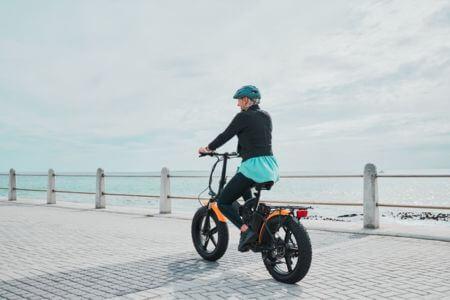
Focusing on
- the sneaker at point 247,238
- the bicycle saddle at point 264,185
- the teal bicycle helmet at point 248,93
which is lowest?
the sneaker at point 247,238

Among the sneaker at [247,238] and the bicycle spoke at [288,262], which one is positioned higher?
the sneaker at [247,238]

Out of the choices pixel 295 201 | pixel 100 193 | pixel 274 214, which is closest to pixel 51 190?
pixel 100 193

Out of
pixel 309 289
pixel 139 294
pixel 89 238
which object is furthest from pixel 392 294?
pixel 89 238

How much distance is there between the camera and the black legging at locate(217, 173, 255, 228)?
17.9 feet

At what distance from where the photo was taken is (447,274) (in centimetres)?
565

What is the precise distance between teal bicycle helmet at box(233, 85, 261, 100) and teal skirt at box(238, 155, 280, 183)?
75cm

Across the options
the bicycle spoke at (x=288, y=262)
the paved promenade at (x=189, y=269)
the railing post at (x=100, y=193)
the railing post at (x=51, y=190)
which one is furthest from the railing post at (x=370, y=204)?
the railing post at (x=51, y=190)

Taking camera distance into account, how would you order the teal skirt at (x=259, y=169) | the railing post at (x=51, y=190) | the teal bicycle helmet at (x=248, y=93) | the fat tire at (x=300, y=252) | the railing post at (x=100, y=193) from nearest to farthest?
A: the fat tire at (x=300, y=252), the teal skirt at (x=259, y=169), the teal bicycle helmet at (x=248, y=93), the railing post at (x=100, y=193), the railing post at (x=51, y=190)

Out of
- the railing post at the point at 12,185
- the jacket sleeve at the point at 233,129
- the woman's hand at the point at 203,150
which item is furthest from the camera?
the railing post at the point at 12,185

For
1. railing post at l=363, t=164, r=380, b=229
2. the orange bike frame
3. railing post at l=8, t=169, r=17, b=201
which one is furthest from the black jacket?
railing post at l=8, t=169, r=17, b=201

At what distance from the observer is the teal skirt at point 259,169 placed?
208 inches

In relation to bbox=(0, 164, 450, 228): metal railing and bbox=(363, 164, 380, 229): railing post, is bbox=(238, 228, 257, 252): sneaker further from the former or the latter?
bbox=(363, 164, 380, 229): railing post

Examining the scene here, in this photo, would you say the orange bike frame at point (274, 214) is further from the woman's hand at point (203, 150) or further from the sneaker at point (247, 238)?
the woman's hand at point (203, 150)

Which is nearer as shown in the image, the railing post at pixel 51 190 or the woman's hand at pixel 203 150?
the woman's hand at pixel 203 150
